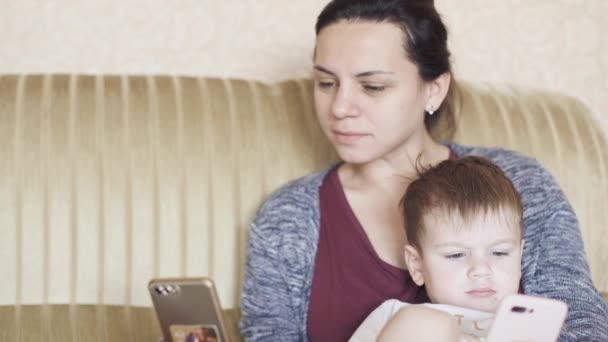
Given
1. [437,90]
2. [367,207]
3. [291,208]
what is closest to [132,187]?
[291,208]

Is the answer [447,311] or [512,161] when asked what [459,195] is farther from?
[512,161]

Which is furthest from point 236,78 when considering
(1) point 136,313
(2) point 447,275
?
(2) point 447,275

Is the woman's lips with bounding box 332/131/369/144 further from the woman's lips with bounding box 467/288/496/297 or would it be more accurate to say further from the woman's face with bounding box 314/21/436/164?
the woman's lips with bounding box 467/288/496/297

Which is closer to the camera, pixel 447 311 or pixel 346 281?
pixel 447 311

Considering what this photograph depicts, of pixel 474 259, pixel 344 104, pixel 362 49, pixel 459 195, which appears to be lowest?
pixel 474 259

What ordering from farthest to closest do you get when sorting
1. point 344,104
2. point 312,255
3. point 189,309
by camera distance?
point 312,255 → point 344,104 → point 189,309

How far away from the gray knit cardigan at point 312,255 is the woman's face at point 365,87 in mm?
206

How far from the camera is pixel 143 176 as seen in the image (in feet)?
7.12

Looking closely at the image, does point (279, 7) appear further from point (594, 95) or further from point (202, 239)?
point (594, 95)

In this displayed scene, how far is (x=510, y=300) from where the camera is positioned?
138 cm

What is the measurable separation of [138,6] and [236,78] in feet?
1.16

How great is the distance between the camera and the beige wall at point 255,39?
8.09ft

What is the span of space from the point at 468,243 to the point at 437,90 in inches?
19.5

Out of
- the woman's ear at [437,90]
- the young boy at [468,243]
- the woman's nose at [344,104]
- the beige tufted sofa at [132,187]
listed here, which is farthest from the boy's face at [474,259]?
the beige tufted sofa at [132,187]
